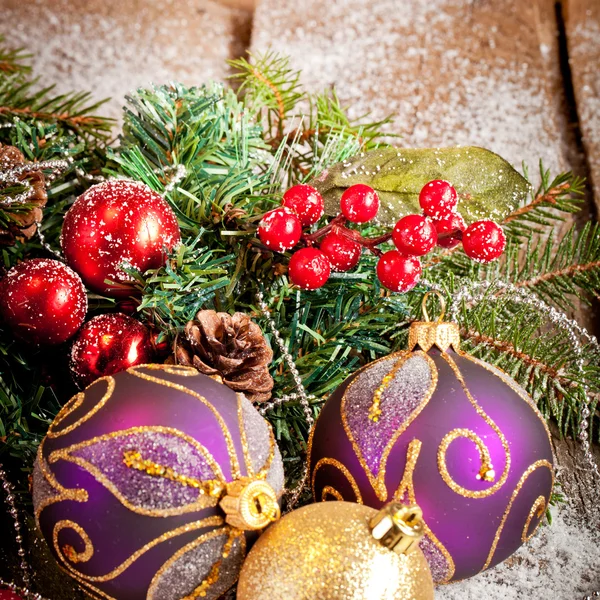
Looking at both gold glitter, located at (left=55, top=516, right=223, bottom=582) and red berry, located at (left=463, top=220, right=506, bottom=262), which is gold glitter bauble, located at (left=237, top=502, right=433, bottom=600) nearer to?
gold glitter, located at (left=55, top=516, right=223, bottom=582)

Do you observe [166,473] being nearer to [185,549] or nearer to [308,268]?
[185,549]

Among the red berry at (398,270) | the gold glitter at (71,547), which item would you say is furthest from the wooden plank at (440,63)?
the gold glitter at (71,547)

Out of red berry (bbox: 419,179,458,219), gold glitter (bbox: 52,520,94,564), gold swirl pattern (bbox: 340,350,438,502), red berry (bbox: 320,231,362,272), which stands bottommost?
gold glitter (bbox: 52,520,94,564)

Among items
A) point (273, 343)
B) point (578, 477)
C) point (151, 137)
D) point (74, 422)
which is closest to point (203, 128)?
point (151, 137)

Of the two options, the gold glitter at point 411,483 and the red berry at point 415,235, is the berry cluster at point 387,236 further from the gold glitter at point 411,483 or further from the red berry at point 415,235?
the gold glitter at point 411,483

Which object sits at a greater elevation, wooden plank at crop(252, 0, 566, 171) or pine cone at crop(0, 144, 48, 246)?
wooden plank at crop(252, 0, 566, 171)

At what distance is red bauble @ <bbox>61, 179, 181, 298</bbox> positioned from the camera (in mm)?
443

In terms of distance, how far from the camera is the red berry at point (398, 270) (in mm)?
430

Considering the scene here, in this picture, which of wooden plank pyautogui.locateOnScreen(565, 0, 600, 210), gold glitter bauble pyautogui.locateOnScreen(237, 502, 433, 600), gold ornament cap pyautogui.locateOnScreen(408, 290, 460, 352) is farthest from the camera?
wooden plank pyautogui.locateOnScreen(565, 0, 600, 210)

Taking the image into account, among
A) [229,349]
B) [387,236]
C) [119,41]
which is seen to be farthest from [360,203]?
[119,41]

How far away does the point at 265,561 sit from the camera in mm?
315

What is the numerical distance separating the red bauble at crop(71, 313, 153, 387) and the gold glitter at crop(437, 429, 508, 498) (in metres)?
0.21

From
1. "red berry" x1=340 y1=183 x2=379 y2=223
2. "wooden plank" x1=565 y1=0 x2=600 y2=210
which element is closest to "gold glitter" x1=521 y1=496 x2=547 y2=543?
"red berry" x1=340 y1=183 x2=379 y2=223

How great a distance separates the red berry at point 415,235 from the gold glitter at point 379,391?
0.25 ft
